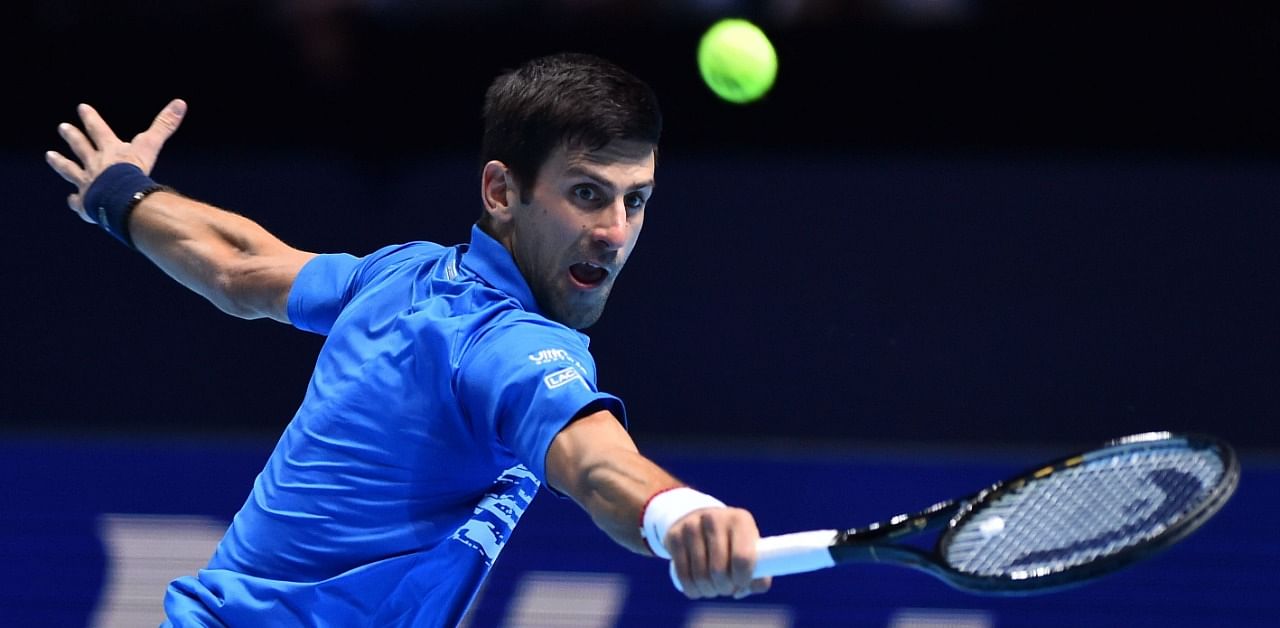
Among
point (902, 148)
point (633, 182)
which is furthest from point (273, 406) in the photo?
point (633, 182)

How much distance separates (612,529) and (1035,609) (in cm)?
308

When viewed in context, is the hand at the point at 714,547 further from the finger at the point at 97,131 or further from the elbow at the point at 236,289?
the finger at the point at 97,131

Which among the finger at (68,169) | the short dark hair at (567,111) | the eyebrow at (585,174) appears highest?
the finger at (68,169)

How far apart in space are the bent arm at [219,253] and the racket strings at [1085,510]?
1.45 meters

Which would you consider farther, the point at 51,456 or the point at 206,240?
the point at 51,456

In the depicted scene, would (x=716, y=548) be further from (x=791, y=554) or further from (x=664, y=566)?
(x=664, y=566)

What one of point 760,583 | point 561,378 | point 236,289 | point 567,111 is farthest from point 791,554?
point 236,289

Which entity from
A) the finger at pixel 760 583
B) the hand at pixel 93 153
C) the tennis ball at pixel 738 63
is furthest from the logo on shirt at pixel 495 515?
the tennis ball at pixel 738 63

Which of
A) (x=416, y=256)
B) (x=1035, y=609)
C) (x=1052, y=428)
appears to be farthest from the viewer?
(x=1052, y=428)

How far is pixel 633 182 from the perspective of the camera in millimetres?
2941

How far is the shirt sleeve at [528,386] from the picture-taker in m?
2.57

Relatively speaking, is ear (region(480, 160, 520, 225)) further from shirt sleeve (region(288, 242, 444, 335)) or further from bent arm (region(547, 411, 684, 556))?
bent arm (region(547, 411, 684, 556))

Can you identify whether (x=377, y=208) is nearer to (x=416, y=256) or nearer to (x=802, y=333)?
(x=802, y=333)

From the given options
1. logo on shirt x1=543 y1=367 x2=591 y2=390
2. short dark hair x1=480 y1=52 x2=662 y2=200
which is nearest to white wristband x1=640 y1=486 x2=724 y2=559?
logo on shirt x1=543 y1=367 x2=591 y2=390
